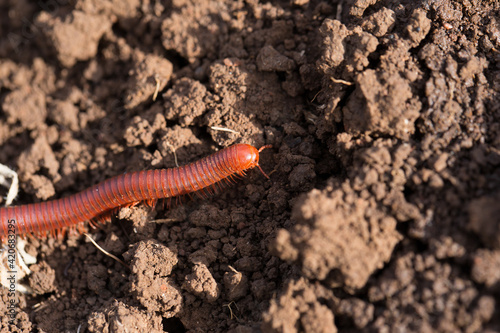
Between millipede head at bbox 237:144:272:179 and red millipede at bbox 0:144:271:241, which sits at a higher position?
millipede head at bbox 237:144:272:179

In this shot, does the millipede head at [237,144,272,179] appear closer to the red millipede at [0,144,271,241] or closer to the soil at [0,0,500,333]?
the red millipede at [0,144,271,241]

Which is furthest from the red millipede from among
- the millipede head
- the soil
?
the soil

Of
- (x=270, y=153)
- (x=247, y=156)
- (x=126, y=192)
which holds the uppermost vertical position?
(x=247, y=156)

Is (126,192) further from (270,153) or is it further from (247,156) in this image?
(270,153)

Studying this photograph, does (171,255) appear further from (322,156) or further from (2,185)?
(2,185)

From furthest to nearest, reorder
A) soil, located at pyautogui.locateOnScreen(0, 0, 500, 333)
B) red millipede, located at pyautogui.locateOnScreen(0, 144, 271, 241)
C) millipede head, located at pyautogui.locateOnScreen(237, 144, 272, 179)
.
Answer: red millipede, located at pyautogui.locateOnScreen(0, 144, 271, 241)
millipede head, located at pyautogui.locateOnScreen(237, 144, 272, 179)
soil, located at pyautogui.locateOnScreen(0, 0, 500, 333)

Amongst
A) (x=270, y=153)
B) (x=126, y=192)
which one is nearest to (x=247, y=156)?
(x=270, y=153)

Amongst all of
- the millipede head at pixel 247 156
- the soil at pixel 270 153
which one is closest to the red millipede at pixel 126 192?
the millipede head at pixel 247 156
